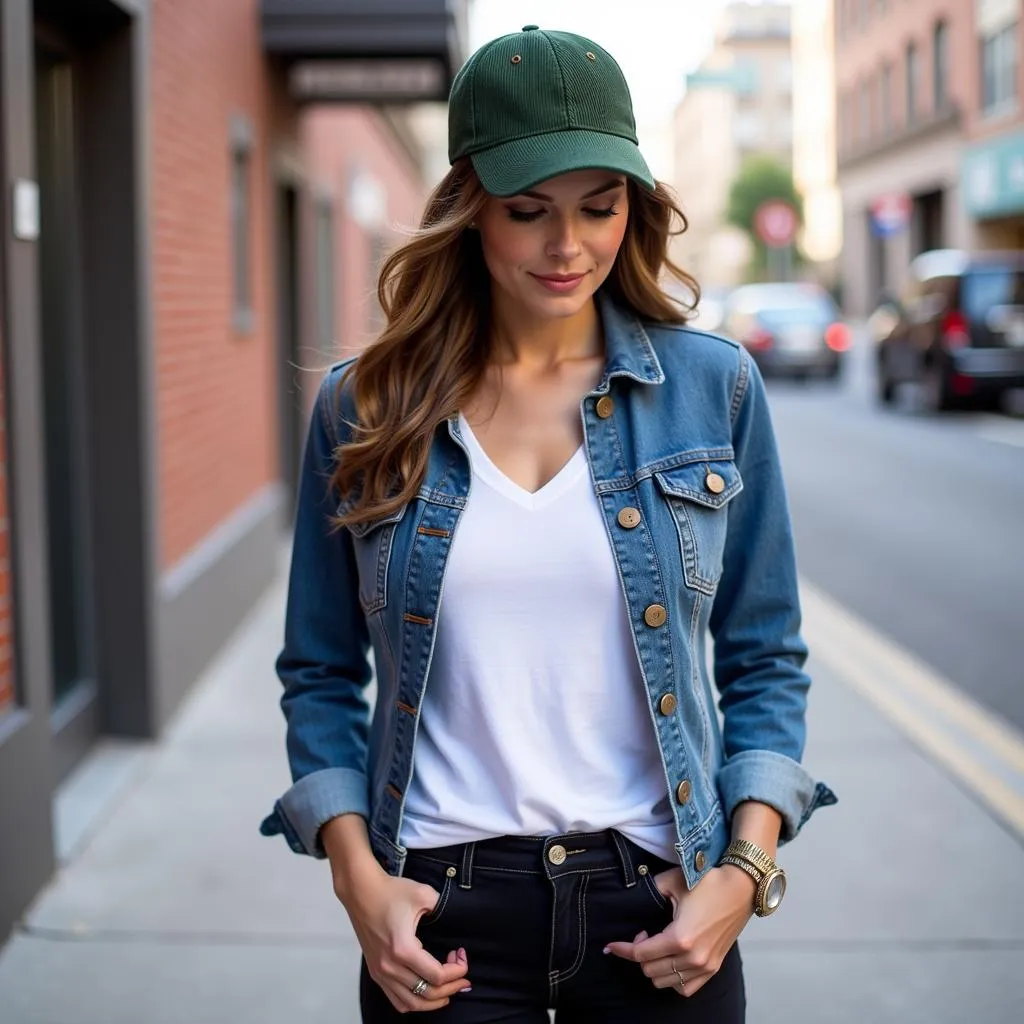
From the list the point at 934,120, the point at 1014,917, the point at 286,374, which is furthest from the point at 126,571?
the point at 934,120

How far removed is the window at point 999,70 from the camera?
1302 inches

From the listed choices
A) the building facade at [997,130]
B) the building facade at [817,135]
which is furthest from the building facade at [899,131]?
the building facade at [817,135]

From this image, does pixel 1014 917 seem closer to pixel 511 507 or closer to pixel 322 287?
pixel 511 507

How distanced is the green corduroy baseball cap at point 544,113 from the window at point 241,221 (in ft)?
23.2

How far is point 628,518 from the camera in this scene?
1931mm

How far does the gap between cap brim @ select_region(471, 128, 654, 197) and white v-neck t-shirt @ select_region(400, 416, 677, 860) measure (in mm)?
368

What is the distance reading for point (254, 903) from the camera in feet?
14.4

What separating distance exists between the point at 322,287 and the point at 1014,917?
38.8 feet

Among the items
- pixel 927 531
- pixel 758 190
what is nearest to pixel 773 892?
pixel 927 531

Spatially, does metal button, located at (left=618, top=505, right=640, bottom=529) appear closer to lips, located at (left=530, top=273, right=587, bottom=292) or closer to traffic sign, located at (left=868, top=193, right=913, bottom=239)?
lips, located at (left=530, top=273, right=587, bottom=292)

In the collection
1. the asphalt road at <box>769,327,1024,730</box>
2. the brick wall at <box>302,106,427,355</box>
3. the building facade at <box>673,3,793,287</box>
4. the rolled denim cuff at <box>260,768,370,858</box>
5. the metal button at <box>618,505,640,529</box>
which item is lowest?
the asphalt road at <box>769,327,1024,730</box>

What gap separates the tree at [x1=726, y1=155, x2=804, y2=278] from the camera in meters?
65.6

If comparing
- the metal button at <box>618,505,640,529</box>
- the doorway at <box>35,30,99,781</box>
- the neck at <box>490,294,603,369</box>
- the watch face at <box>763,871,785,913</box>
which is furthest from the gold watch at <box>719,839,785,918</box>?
the doorway at <box>35,30,99,781</box>

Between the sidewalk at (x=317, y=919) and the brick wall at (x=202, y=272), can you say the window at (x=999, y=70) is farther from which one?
the sidewalk at (x=317, y=919)
